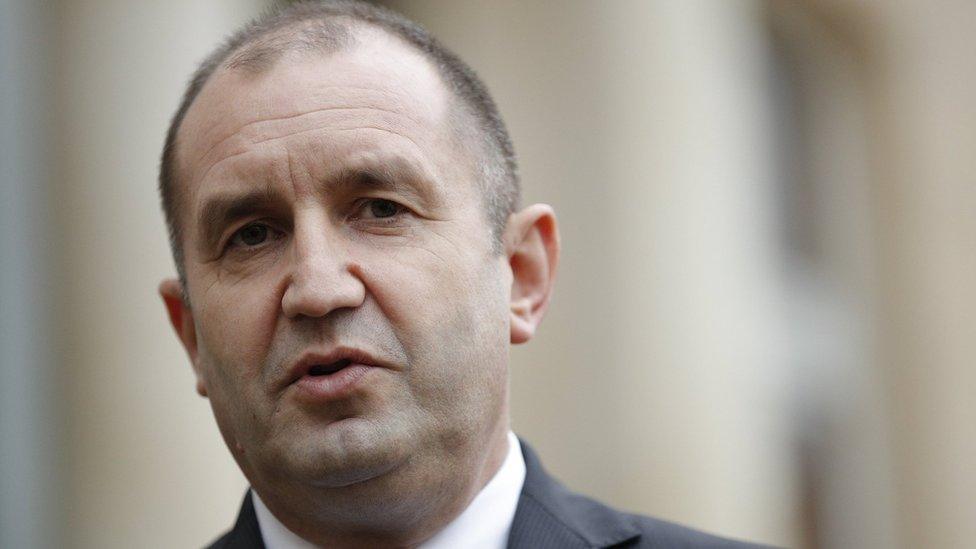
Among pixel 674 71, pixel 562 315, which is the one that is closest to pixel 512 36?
pixel 674 71

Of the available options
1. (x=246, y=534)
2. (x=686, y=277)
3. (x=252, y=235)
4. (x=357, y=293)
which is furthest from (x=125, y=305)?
(x=357, y=293)

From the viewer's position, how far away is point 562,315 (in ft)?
30.7

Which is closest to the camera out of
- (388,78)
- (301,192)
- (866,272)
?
(301,192)

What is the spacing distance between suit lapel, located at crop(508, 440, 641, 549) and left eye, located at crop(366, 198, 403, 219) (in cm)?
82

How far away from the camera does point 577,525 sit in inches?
136

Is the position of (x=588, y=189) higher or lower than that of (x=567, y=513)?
higher

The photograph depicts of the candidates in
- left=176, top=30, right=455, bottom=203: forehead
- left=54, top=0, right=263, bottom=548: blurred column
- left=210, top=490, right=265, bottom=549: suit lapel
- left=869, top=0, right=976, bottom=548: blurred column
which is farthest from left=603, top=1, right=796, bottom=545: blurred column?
left=176, top=30, right=455, bottom=203: forehead

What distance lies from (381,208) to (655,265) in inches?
249

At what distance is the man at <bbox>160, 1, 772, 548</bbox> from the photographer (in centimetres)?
305

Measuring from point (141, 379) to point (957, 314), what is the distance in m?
→ 8.29

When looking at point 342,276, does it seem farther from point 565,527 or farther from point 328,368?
point 565,527

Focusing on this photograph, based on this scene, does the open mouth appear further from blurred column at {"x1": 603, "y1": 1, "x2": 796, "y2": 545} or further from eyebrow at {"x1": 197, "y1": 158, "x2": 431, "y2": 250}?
blurred column at {"x1": 603, "y1": 1, "x2": 796, "y2": 545}

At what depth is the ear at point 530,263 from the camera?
3604mm

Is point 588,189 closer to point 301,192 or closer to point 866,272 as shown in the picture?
point 866,272
